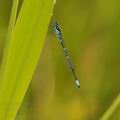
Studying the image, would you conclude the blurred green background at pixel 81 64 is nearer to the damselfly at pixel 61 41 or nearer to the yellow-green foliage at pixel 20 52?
the damselfly at pixel 61 41

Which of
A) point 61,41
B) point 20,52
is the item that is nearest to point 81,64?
point 61,41

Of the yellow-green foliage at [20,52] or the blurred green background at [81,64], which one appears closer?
the yellow-green foliage at [20,52]

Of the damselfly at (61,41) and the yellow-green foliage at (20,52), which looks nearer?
the yellow-green foliage at (20,52)

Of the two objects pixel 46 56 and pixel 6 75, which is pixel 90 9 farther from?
pixel 6 75

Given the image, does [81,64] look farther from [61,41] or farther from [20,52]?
[20,52]

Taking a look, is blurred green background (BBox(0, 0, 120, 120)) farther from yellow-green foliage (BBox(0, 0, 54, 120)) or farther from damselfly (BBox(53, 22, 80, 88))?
yellow-green foliage (BBox(0, 0, 54, 120))

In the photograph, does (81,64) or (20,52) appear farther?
(81,64)

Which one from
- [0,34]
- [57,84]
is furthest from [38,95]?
[0,34]

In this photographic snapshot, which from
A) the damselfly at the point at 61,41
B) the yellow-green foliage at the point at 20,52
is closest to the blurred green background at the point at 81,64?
the damselfly at the point at 61,41

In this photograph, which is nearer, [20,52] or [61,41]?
[20,52]
